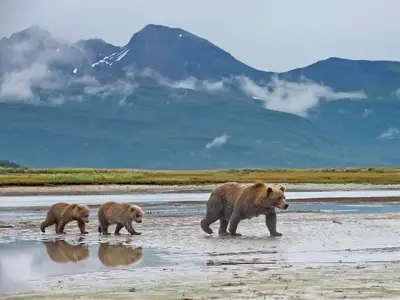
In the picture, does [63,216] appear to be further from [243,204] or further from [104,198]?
[104,198]

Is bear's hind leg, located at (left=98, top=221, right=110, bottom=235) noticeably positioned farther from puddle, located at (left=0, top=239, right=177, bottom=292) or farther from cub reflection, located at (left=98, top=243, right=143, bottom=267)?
cub reflection, located at (left=98, top=243, right=143, bottom=267)

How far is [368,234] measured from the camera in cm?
2181

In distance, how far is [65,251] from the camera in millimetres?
19250

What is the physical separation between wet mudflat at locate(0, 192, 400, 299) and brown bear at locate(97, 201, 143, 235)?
45 cm

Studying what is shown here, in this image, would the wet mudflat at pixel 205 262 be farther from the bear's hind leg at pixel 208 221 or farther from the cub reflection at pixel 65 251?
the bear's hind leg at pixel 208 221

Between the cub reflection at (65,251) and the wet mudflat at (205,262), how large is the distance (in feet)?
0.06

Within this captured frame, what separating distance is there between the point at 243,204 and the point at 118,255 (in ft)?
15.6

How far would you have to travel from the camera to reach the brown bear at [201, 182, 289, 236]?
21.7m

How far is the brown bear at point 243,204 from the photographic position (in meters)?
21.7

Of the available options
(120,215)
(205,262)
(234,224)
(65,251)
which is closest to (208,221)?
(234,224)

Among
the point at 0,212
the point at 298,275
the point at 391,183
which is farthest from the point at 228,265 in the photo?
the point at 391,183

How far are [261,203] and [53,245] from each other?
4777 mm

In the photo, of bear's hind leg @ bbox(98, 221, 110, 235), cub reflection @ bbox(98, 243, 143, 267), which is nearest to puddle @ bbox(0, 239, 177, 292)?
cub reflection @ bbox(98, 243, 143, 267)

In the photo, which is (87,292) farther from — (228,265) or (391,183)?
(391,183)
